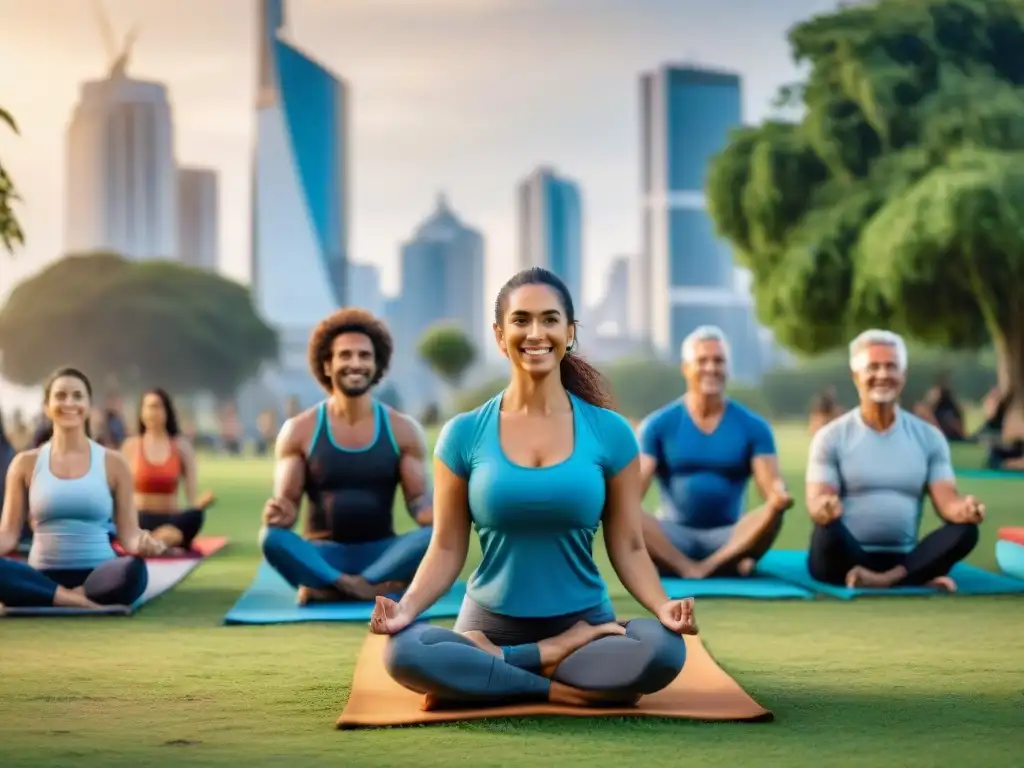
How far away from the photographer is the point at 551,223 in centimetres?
18088

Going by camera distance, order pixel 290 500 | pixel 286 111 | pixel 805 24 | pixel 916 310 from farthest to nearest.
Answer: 1. pixel 286 111
2. pixel 805 24
3. pixel 916 310
4. pixel 290 500

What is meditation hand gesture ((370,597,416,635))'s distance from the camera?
573cm

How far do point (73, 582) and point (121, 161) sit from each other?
151 meters

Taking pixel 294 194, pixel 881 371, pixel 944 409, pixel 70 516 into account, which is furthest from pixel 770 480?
pixel 294 194

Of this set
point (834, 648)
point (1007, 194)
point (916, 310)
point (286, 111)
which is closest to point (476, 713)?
point (834, 648)

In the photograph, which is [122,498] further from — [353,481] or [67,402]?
[353,481]

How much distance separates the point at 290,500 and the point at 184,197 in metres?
167

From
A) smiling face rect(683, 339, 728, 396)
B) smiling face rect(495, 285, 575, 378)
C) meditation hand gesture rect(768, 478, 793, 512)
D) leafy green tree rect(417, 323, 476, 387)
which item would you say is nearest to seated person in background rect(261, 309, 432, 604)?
smiling face rect(683, 339, 728, 396)

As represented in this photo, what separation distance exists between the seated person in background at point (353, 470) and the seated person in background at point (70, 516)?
88 cm

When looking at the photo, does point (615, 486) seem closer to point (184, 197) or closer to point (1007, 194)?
point (1007, 194)

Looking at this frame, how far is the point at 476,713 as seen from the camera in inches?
227

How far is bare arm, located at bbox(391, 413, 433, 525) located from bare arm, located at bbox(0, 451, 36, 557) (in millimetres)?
2034

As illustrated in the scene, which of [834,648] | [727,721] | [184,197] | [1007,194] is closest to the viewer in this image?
[727,721]

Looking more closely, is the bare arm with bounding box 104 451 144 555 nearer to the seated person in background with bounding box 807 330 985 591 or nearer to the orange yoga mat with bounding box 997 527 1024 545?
the seated person in background with bounding box 807 330 985 591
